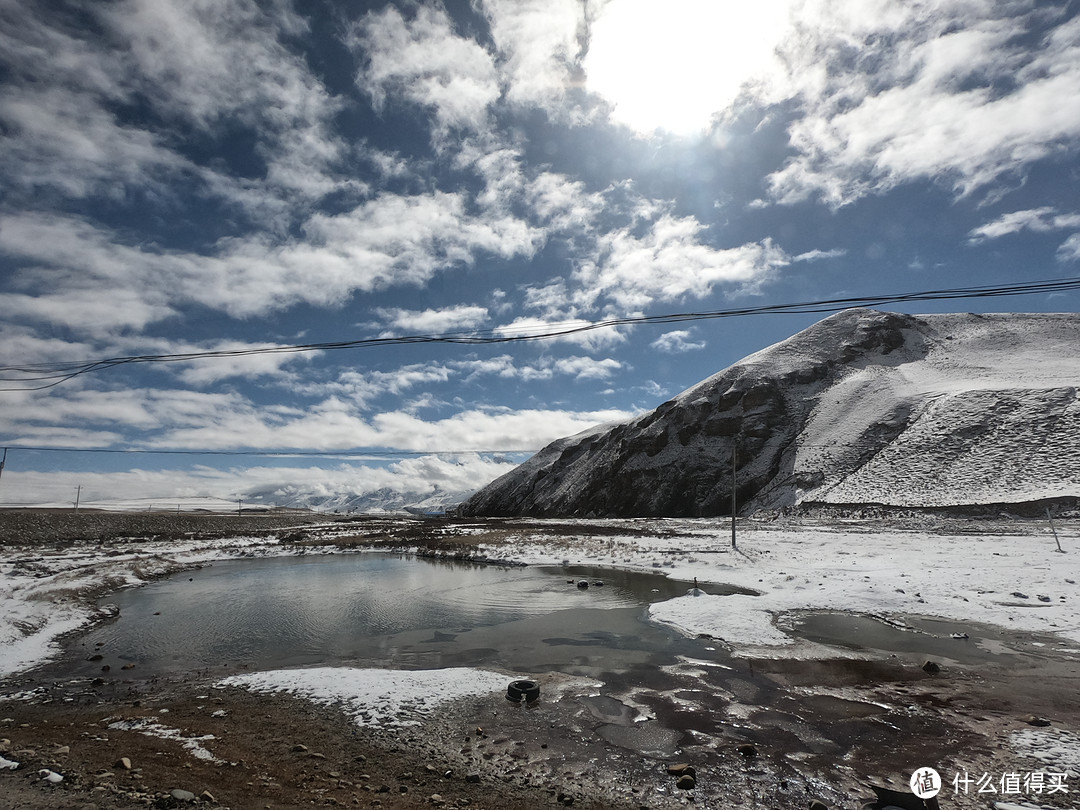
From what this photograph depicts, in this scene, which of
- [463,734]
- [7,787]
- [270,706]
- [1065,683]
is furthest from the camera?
[1065,683]

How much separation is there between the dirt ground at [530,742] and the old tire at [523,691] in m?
0.22

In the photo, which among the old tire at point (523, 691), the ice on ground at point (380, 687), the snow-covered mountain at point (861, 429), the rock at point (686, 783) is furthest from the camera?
the snow-covered mountain at point (861, 429)

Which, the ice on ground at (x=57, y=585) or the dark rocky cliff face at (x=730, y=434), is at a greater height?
the dark rocky cliff face at (x=730, y=434)

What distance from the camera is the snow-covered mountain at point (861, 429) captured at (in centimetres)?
4922

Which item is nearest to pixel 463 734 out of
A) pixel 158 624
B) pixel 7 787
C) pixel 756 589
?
pixel 7 787

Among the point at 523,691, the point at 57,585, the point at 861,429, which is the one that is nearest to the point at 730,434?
the point at 861,429

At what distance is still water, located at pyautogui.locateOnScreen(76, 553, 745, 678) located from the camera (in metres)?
11.9

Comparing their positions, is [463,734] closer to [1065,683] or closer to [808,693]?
[808,693]

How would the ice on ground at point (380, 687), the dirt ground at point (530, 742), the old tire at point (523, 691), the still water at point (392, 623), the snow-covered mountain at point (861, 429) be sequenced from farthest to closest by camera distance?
1. the snow-covered mountain at point (861, 429)
2. the still water at point (392, 623)
3. the old tire at point (523, 691)
4. the ice on ground at point (380, 687)
5. the dirt ground at point (530, 742)

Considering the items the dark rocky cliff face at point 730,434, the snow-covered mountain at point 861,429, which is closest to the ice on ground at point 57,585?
the snow-covered mountain at point 861,429

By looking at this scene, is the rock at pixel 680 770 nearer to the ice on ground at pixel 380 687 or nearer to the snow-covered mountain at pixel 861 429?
the ice on ground at pixel 380 687

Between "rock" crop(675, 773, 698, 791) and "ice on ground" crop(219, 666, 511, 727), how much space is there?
418cm

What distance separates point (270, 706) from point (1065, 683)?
14767 mm

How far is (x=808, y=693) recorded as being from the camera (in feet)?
30.3
